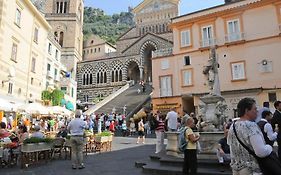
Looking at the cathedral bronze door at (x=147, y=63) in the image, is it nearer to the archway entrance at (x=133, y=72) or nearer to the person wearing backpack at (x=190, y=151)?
the archway entrance at (x=133, y=72)

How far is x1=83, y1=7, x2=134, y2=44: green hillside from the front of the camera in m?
109

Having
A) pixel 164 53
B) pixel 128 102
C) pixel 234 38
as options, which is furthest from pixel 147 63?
pixel 234 38

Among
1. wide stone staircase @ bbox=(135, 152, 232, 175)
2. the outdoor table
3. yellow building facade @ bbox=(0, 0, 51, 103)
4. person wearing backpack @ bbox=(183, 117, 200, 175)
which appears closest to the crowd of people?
person wearing backpack @ bbox=(183, 117, 200, 175)

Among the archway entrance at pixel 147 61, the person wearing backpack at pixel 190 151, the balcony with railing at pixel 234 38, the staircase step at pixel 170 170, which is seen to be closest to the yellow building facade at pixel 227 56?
the balcony with railing at pixel 234 38

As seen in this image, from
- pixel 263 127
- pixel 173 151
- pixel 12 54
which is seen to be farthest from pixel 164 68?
pixel 263 127

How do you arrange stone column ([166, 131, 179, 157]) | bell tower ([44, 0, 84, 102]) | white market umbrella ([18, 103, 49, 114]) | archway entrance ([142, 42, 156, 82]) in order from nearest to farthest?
stone column ([166, 131, 179, 157]), white market umbrella ([18, 103, 49, 114]), archway entrance ([142, 42, 156, 82]), bell tower ([44, 0, 84, 102])

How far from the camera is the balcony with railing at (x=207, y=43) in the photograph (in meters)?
23.2

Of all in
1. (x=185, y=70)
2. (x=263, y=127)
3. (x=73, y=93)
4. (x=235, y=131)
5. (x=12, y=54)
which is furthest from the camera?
(x=73, y=93)

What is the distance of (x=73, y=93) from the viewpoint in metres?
39.0

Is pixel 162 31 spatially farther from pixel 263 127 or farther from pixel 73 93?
pixel 263 127

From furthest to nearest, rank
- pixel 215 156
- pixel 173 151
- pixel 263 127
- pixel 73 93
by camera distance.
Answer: pixel 73 93
pixel 173 151
pixel 215 156
pixel 263 127

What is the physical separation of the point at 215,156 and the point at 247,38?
56.4 ft

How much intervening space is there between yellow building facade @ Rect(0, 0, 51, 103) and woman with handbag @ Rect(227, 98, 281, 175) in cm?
1844

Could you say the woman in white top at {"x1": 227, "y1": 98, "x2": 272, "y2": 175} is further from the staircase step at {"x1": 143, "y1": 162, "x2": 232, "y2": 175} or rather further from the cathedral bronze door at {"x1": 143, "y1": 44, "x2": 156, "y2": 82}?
the cathedral bronze door at {"x1": 143, "y1": 44, "x2": 156, "y2": 82}
